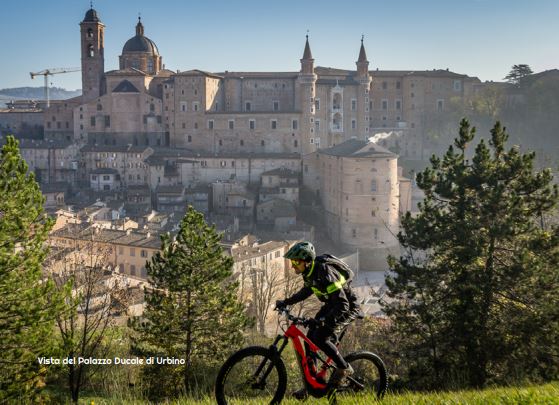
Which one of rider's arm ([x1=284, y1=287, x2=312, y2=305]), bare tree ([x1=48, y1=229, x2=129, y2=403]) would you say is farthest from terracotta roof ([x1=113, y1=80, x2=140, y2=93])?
rider's arm ([x1=284, y1=287, x2=312, y2=305])

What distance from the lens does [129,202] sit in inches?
1753

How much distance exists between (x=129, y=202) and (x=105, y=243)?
1483 cm

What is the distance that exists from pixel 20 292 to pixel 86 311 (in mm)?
3595

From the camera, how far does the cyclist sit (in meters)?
5.61

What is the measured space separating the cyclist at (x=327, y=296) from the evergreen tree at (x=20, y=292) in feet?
20.0

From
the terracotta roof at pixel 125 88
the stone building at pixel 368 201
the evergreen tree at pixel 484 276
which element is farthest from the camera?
the terracotta roof at pixel 125 88

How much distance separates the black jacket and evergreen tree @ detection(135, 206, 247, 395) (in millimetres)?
7266

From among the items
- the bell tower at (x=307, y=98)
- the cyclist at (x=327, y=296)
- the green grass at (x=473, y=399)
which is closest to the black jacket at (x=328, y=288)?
the cyclist at (x=327, y=296)

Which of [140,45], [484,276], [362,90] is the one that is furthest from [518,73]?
[484,276]

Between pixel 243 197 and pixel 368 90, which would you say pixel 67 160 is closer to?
pixel 243 197

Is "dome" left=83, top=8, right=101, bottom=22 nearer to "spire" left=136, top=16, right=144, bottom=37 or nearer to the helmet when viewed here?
"spire" left=136, top=16, right=144, bottom=37

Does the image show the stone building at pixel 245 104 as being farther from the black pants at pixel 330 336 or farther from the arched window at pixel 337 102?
the black pants at pixel 330 336

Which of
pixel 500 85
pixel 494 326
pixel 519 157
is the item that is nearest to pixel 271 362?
pixel 494 326

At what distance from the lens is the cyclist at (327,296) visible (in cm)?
561
